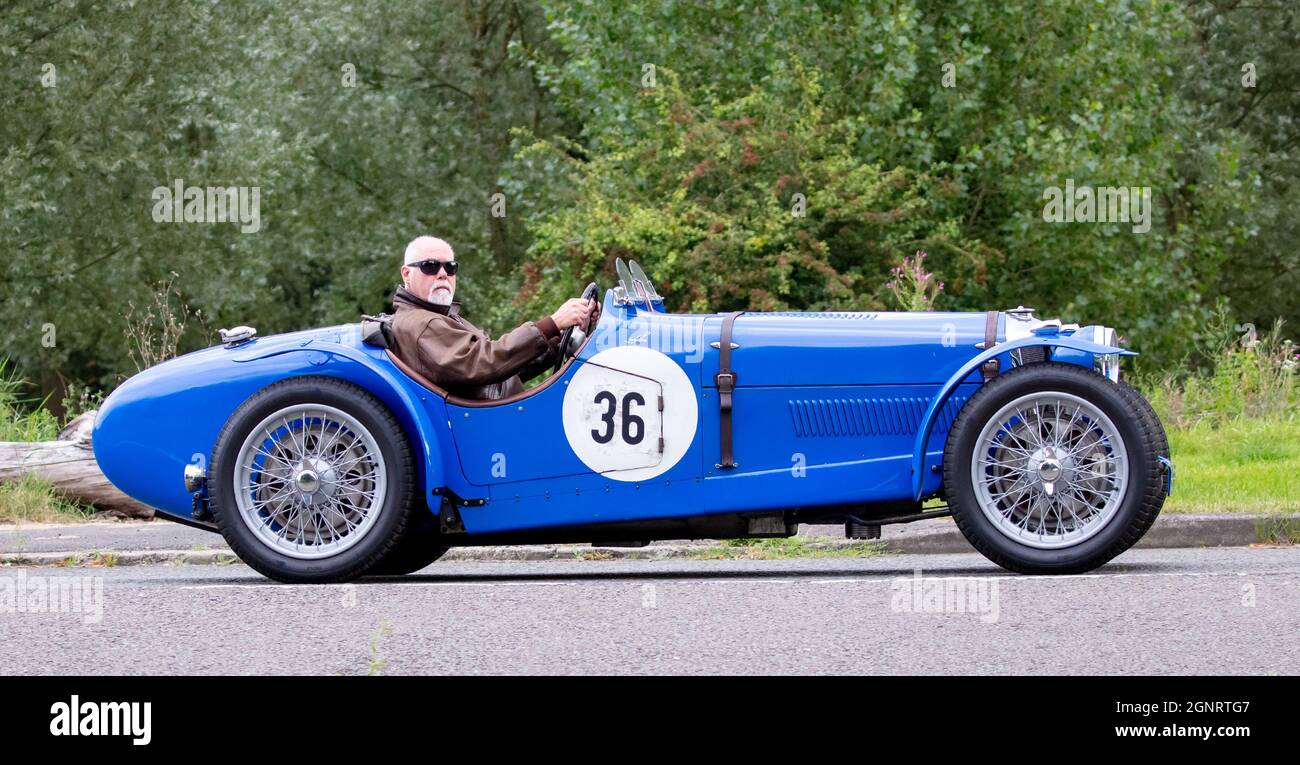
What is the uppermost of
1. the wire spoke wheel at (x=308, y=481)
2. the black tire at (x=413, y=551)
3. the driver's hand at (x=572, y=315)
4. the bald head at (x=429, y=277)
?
the bald head at (x=429, y=277)

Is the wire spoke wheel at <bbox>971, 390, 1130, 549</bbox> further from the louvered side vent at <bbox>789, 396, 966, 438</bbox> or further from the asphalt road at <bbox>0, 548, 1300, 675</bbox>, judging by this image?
the louvered side vent at <bbox>789, 396, 966, 438</bbox>

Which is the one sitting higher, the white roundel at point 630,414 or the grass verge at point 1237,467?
the white roundel at point 630,414

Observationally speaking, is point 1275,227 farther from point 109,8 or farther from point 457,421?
point 457,421

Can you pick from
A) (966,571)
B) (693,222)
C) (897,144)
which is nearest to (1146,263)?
(897,144)

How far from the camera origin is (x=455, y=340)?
7746 millimetres

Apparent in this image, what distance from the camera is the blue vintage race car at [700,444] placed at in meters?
7.35

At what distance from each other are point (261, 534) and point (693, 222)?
1214cm

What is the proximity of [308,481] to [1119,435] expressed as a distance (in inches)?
130

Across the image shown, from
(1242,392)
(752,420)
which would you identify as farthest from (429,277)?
(1242,392)

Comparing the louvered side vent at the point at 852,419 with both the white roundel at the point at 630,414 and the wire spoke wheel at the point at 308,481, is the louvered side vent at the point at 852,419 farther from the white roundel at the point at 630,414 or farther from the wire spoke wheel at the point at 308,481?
the wire spoke wheel at the point at 308,481

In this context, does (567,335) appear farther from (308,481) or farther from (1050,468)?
(1050,468)

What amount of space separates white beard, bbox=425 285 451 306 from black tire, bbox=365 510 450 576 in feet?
2.98

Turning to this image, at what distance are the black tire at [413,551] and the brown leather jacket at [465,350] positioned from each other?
584 mm

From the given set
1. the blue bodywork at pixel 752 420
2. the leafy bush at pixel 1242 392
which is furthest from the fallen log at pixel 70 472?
the leafy bush at pixel 1242 392
